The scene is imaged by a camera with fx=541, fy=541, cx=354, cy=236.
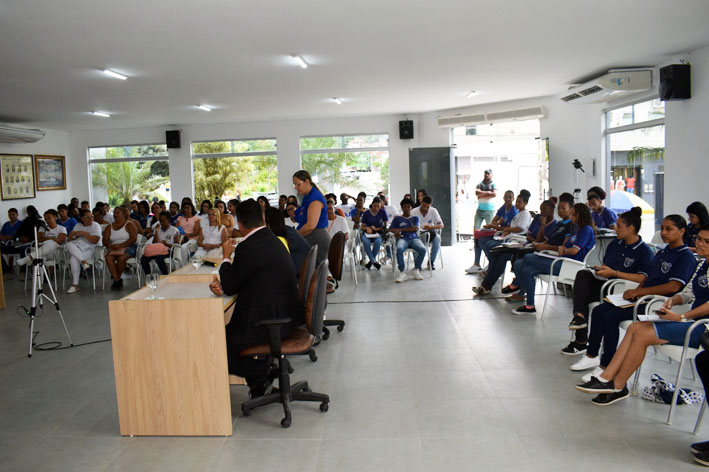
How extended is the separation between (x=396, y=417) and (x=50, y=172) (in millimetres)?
12831

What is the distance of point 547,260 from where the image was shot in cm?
567

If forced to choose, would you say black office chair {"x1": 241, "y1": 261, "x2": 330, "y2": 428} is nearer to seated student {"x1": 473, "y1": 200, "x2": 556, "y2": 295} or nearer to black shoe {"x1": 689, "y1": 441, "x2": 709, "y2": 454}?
black shoe {"x1": 689, "y1": 441, "x2": 709, "y2": 454}

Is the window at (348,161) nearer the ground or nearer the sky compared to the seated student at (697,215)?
nearer the sky

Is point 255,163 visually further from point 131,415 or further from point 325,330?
point 131,415

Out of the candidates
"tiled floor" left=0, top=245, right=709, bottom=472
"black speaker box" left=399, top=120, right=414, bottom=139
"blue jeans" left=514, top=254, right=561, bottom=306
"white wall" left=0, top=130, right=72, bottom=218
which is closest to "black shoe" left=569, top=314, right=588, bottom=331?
"tiled floor" left=0, top=245, right=709, bottom=472

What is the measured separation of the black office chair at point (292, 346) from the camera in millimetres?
3174

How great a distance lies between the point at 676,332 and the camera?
10.4ft

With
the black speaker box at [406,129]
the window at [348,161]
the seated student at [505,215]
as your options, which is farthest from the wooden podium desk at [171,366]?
the window at [348,161]

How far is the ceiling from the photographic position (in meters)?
4.63

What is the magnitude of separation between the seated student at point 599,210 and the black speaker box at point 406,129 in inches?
259

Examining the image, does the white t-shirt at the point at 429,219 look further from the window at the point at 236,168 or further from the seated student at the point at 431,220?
the window at the point at 236,168

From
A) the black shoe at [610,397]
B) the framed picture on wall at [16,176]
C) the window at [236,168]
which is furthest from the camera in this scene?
the window at [236,168]

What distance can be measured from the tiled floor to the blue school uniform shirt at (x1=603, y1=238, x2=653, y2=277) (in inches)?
28.5

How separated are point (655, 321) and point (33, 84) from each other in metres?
7.89
